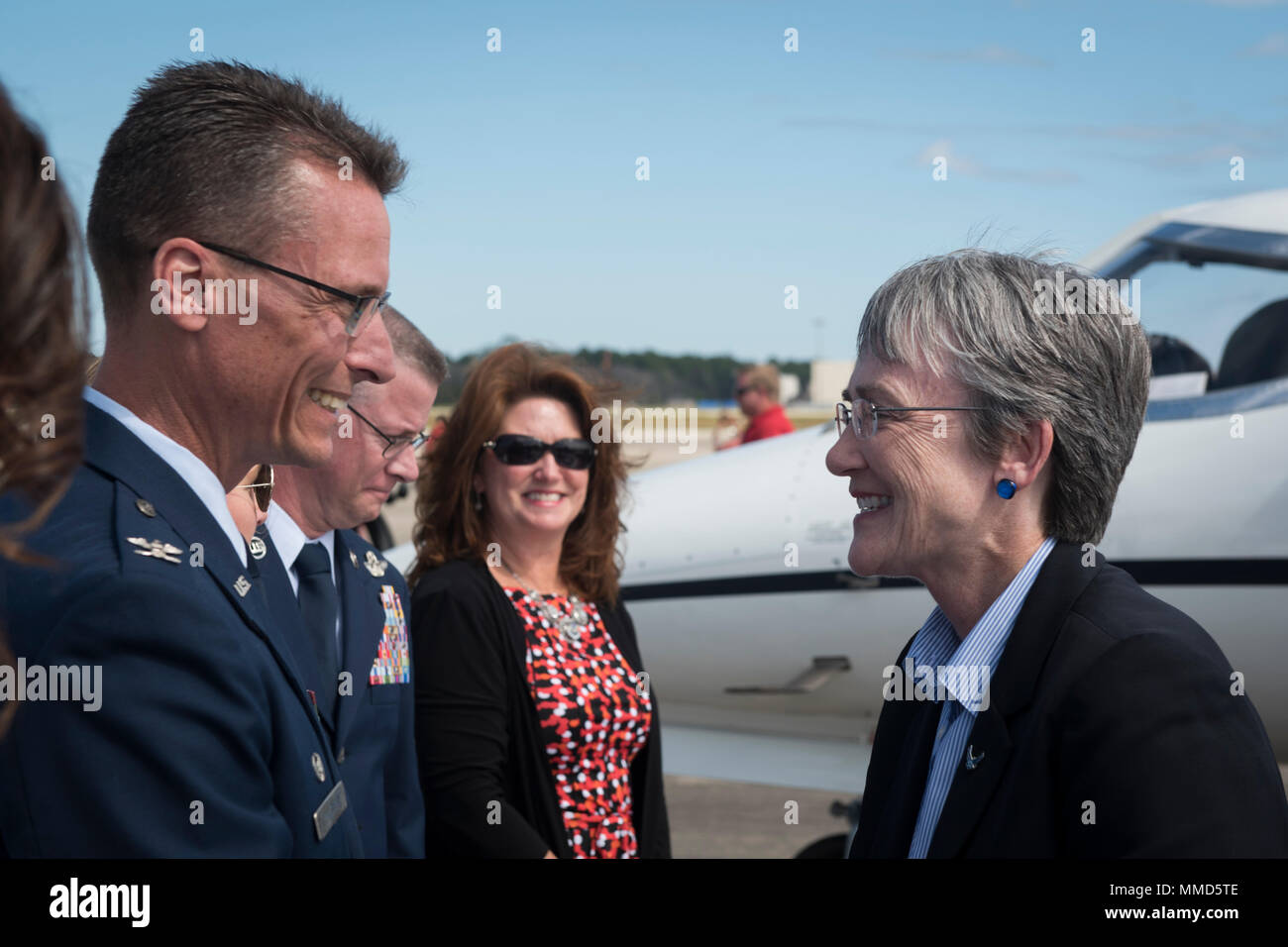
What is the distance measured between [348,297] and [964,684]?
1209 mm

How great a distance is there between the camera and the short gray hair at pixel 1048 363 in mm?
1988

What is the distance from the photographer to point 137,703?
137cm

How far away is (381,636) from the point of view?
2855mm

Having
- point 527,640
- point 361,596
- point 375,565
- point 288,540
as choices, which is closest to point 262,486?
point 288,540

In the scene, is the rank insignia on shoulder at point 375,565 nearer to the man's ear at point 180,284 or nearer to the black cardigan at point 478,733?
the black cardigan at point 478,733

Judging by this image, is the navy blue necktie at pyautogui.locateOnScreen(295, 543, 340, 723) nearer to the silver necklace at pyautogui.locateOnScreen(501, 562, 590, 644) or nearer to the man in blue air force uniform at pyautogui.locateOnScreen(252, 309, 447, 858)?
the man in blue air force uniform at pyautogui.locateOnScreen(252, 309, 447, 858)

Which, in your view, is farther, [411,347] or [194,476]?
[411,347]

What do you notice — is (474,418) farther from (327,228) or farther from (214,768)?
(214,768)

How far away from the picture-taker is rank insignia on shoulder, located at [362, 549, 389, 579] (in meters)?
3.05

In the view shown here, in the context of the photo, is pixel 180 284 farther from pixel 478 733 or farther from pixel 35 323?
pixel 478 733

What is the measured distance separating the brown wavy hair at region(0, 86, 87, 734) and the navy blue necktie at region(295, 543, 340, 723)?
1.56 m

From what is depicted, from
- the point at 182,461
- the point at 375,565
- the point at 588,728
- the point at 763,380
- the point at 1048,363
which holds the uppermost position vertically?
the point at 763,380

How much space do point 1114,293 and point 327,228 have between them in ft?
4.47

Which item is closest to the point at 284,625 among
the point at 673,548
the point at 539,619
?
the point at 539,619
